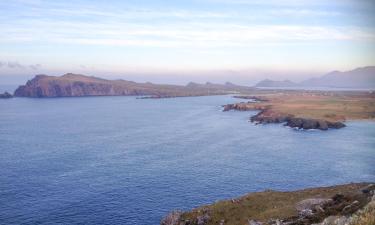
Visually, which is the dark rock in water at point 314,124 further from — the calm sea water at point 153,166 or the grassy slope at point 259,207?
the grassy slope at point 259,207

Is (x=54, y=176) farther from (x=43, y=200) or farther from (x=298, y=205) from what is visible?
(x=298, y=205)

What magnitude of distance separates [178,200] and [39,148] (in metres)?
60.9

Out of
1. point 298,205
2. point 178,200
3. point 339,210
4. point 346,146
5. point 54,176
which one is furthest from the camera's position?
point 346,146

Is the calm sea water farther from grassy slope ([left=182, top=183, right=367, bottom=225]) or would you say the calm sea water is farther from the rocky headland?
grassy slope ([left=182, top=183, right=367, bottom=225])

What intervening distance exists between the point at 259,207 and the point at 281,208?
355cm

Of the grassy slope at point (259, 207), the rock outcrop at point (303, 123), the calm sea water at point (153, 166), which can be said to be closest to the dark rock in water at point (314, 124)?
the rock outcrop at point (303, 123)

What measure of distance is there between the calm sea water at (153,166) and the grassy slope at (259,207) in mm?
12175

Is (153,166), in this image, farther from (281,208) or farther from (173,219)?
(281,208)

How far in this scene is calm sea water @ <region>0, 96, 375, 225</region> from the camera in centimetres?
7021

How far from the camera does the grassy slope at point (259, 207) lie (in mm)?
51656

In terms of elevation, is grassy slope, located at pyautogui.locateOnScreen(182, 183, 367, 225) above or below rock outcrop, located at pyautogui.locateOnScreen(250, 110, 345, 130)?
below

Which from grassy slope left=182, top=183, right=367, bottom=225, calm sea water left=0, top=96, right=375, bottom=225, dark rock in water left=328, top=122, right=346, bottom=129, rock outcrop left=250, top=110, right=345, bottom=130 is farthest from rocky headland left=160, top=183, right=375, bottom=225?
dark rock in water left=328, top=122, right=346, bottom=129

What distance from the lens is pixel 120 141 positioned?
12988cm

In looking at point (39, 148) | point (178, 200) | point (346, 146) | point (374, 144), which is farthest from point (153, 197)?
point (374, 144)
